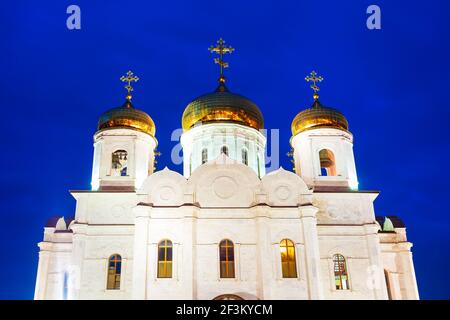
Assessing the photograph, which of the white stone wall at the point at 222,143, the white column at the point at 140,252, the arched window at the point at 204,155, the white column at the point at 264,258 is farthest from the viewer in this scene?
the arched window at the point at 204,155

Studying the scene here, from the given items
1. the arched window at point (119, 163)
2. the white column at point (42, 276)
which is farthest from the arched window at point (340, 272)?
the white column at point (42, 276)

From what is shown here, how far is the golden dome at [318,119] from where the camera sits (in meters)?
22.7

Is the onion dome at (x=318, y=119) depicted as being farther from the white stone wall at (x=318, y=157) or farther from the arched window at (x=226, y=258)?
the arched window at (x=226, y=258)

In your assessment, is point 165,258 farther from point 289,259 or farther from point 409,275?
point 409,275

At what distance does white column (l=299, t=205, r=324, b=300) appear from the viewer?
17922mm

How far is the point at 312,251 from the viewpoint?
18.3 m

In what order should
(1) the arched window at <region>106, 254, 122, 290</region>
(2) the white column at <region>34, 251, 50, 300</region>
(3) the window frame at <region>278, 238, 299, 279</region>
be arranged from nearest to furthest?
(3) the window frame at <region>278, 238, 299, 279</region>, (1) the arched window at <region>106, 254, 122, 290</region>, (2) the white column at <region>34, 251, 50, 300</region>

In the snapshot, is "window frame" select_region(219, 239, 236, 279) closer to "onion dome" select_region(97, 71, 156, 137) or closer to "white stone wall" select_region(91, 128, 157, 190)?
"white stone wall" select_region(91, 128, 157, 190)

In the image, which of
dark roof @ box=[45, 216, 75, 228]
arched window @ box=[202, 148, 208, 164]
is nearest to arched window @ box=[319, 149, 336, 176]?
arched window @ box=[202, 148, 208, 164]

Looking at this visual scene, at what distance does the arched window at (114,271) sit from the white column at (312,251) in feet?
25.2

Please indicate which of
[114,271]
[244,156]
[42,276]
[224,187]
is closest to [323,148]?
[244,156]

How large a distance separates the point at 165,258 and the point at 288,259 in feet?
16.0

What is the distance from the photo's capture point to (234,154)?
23250 mm

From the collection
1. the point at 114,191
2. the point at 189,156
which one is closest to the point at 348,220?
the point at 189,156
